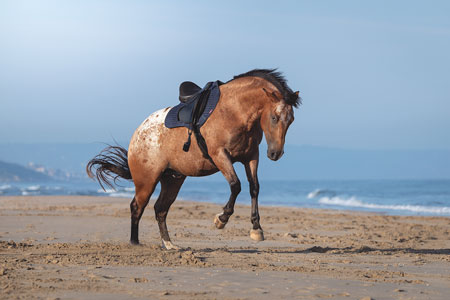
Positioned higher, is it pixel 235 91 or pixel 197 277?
pixel 235 91

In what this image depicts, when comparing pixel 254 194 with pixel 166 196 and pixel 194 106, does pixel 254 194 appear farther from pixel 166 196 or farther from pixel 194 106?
pixel 166 196

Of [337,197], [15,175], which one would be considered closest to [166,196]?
[337,197]

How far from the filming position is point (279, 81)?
7430 mm

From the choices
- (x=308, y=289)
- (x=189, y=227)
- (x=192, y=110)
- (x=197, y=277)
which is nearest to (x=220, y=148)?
(x=192, y=110)

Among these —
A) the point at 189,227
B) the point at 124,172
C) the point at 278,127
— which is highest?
the point at 278,127

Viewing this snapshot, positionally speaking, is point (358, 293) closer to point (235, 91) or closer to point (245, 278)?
point (245, 278)

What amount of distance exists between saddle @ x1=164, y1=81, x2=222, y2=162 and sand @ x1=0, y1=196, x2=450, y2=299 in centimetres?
140

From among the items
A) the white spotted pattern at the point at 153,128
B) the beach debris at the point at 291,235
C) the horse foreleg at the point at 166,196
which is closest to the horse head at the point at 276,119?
the white spotted pattern at the point at 153,128

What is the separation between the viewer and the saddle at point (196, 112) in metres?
7.56

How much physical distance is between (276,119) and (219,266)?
178 centimetres

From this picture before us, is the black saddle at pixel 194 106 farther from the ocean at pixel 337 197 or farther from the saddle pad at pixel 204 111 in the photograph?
the ocean at pixel 337 197

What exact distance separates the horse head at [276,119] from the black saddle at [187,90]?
1354mm

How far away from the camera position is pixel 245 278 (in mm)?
5711

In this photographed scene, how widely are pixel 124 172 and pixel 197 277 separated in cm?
355
